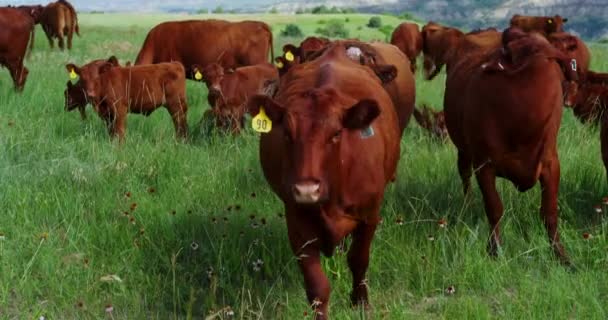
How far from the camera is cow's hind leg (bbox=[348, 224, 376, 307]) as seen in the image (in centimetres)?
473

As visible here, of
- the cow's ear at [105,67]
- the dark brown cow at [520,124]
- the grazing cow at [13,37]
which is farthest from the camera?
the grazing cow at [13,37]

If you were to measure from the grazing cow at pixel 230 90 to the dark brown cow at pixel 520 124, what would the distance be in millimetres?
4478

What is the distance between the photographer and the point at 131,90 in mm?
9836

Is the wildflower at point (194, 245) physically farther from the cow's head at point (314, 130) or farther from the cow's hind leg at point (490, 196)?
the cow's hind leg at point (490, 196)

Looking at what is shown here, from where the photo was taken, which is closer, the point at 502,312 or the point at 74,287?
the point at 502,312

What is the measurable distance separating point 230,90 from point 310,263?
6.08 metres

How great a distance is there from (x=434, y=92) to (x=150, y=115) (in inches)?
214

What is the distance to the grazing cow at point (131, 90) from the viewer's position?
375 inches

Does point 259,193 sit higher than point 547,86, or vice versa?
point 547,86

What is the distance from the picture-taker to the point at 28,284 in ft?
16.7

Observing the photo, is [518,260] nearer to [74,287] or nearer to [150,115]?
[74,287]

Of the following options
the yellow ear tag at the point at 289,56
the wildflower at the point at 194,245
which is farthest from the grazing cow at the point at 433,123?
the wildflower at the point at 194,245

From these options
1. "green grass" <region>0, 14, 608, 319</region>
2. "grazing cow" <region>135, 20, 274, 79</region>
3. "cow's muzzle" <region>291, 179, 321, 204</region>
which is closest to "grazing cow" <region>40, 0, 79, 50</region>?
"grazing cow" <region>135, 20, 274, 79</region>

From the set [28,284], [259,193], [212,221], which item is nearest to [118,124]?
[259,193]
